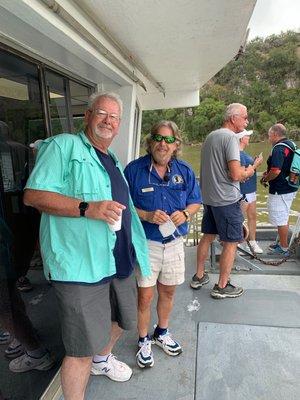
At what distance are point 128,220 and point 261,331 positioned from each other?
1.49 meters

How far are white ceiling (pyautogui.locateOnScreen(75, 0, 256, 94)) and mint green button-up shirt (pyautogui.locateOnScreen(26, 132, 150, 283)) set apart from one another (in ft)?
2.48

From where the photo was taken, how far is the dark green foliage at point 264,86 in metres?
45.9

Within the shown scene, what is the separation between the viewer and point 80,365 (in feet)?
5.18

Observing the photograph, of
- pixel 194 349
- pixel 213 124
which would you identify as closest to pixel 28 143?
pixel 194 349

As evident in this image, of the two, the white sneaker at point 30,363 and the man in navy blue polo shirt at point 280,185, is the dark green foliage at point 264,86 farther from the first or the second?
the white sneaker at point 30,363

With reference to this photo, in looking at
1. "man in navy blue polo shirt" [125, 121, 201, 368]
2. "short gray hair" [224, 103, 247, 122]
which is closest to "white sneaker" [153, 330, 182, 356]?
"man in navy blue polo shirt" [125, 121, 201, 368]

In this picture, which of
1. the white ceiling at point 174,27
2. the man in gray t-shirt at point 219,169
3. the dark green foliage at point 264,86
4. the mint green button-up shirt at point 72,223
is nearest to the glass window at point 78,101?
the white ceiling at point 174,27

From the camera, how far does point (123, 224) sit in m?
1.70

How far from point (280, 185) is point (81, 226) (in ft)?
10.7

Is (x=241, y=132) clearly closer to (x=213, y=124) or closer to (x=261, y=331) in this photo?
(x=261, y=331)

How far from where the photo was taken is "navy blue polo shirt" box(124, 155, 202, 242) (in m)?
2.00

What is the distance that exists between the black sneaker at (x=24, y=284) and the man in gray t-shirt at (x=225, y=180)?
5.50 ft

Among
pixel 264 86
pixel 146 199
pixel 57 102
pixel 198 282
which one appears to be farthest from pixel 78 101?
pixel 264 86

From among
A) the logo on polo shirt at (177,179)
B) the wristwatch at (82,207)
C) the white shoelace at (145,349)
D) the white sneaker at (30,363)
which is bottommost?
the white shoelace at (145,349)
